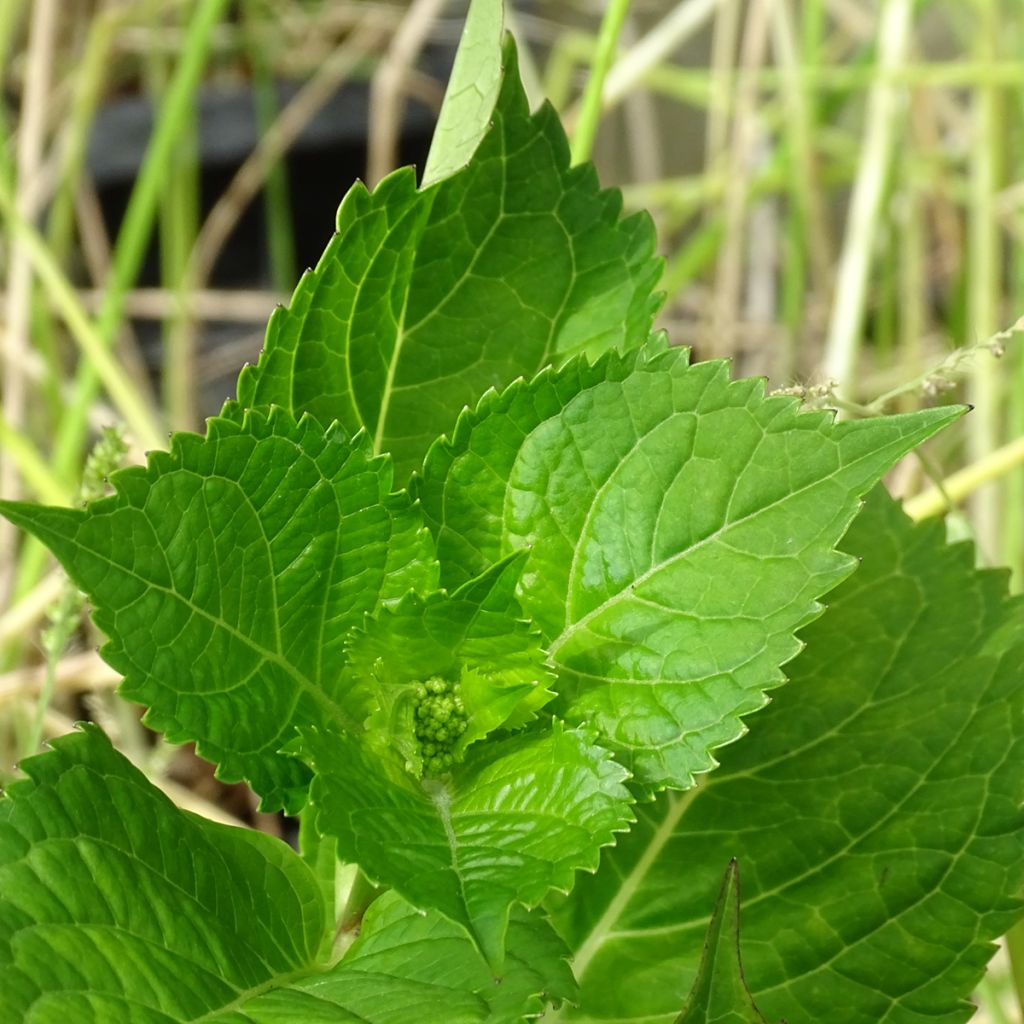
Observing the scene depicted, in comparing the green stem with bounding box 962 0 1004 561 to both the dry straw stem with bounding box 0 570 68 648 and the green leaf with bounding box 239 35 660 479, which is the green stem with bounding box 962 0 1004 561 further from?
the dry straw stem with bounding box 0 570 68 648

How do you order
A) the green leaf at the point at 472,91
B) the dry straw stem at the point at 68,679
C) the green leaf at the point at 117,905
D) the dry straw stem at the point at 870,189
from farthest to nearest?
the dry straw stem at the point at 870,189, the dry straw stem at the point at 68,679, the green leaf at the point at 472,91, the green leaf at the point at 117,905

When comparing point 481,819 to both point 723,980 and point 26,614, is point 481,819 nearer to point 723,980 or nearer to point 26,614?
point 723,980

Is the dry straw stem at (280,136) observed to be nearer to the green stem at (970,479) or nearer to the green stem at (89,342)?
the green stem at (89,342)

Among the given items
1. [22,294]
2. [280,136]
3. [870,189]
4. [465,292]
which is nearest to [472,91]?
[465,292]

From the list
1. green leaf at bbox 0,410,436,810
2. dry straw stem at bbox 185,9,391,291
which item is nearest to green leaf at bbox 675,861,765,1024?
green leaf at bbox 0,410,436,810

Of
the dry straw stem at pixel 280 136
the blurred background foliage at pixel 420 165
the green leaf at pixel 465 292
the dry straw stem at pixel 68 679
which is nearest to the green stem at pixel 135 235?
the blurred background foliage at pixel 420 165

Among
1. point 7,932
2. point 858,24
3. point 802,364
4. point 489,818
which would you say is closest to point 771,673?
point 489,818

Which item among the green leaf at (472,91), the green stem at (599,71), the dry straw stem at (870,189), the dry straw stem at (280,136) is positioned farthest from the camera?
the dry straw stem at (280,136)
